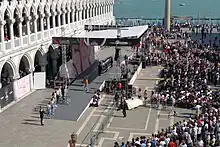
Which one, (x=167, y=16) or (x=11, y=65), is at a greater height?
(x=167, y=16)

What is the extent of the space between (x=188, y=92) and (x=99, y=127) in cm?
828

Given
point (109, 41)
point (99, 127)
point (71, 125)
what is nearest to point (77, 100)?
point (71, 125)

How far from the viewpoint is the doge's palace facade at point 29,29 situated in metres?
29.5

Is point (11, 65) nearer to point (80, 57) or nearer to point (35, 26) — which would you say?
point (35, 26)

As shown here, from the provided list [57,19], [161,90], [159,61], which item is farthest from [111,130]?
[159,61]

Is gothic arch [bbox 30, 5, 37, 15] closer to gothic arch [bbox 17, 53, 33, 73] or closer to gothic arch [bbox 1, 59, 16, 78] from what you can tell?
gothic arch [bbox 17, 53, 33, 73]

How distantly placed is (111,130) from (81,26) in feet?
79.5

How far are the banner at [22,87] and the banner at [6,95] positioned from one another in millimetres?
506

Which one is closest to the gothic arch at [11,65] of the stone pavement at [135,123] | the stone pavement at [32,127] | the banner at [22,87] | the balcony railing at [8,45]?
the banner at [22,87]

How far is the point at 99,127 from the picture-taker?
83.3 feet

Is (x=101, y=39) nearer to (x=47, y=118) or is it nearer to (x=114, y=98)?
(x=114, y=98)

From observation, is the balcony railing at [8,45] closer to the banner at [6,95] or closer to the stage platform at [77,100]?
the banner at [6,95]

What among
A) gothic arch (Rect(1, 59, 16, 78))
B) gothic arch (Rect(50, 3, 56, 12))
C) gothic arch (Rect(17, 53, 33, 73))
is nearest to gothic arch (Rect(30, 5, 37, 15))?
gothic arch (Rect(17, 53, 33, 73))

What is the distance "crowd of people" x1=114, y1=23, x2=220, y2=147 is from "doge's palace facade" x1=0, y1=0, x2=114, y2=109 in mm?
10802
